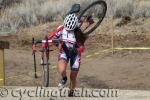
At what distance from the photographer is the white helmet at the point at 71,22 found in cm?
778

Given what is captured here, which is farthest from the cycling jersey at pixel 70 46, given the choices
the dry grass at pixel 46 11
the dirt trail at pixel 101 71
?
the dry grass at pixel 46 11

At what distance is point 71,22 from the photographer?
7.81 metres

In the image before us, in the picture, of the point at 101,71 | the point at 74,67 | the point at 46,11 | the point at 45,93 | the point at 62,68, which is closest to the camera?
the point at 62,68

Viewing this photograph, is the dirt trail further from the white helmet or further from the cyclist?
the white helmet

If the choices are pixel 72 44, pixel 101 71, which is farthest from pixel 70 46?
pixel 101 71

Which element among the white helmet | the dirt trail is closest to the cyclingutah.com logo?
the white helmet

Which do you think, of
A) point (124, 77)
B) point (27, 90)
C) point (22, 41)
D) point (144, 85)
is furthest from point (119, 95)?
point (22, 41)

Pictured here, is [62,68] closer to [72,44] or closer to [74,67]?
[74,67]

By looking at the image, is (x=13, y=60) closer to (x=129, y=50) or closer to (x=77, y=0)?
(x=129, y=50)

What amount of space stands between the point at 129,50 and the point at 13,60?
421 cm

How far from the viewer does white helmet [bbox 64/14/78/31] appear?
7778mm

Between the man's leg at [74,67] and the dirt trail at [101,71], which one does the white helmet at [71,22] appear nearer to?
the man's leg at [74,67]

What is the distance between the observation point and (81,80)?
13.6 meters

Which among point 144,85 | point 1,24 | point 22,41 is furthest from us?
point 1,24
